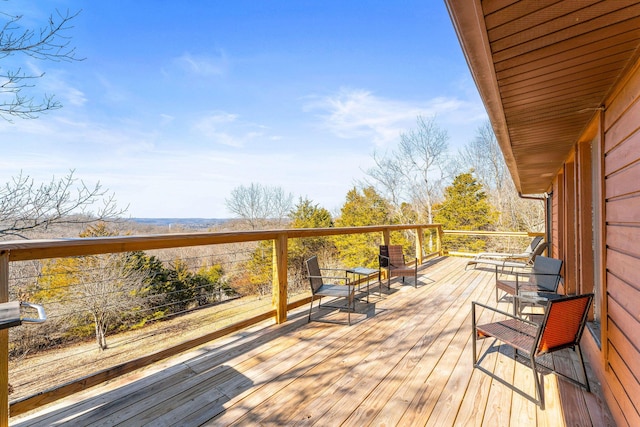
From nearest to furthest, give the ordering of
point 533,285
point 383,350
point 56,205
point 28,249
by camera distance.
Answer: point 28,249
point 383,350
point 533,285
point 56,205

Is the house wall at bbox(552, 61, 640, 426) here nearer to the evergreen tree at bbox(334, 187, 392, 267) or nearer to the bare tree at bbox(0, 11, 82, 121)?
the bare tree at bbox(0, 11, 82, 121)

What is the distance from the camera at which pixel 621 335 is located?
70.8 inches

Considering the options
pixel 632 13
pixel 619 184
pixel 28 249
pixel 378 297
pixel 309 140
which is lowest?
pixel 378 297

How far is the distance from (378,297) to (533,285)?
2.11 m

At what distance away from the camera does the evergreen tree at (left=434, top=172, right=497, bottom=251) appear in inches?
636

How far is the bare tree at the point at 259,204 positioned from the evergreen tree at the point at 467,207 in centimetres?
1020

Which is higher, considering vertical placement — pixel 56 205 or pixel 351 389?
pixel 56 205

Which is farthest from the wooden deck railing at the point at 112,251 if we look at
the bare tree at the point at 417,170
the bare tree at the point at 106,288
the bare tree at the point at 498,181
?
the bare tree at the point at 498,181

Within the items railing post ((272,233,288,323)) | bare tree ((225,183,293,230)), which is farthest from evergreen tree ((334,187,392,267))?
railing post ((272,233,288,323))

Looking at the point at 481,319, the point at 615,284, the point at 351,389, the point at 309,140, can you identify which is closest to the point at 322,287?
the point at 351,389

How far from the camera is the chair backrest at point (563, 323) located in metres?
1.99

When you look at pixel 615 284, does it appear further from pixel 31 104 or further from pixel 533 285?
pixel 31 104

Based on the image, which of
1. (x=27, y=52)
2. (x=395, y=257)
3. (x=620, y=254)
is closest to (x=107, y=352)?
(x=27, y=52)

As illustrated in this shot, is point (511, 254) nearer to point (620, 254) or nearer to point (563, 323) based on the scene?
point (563, 323)
